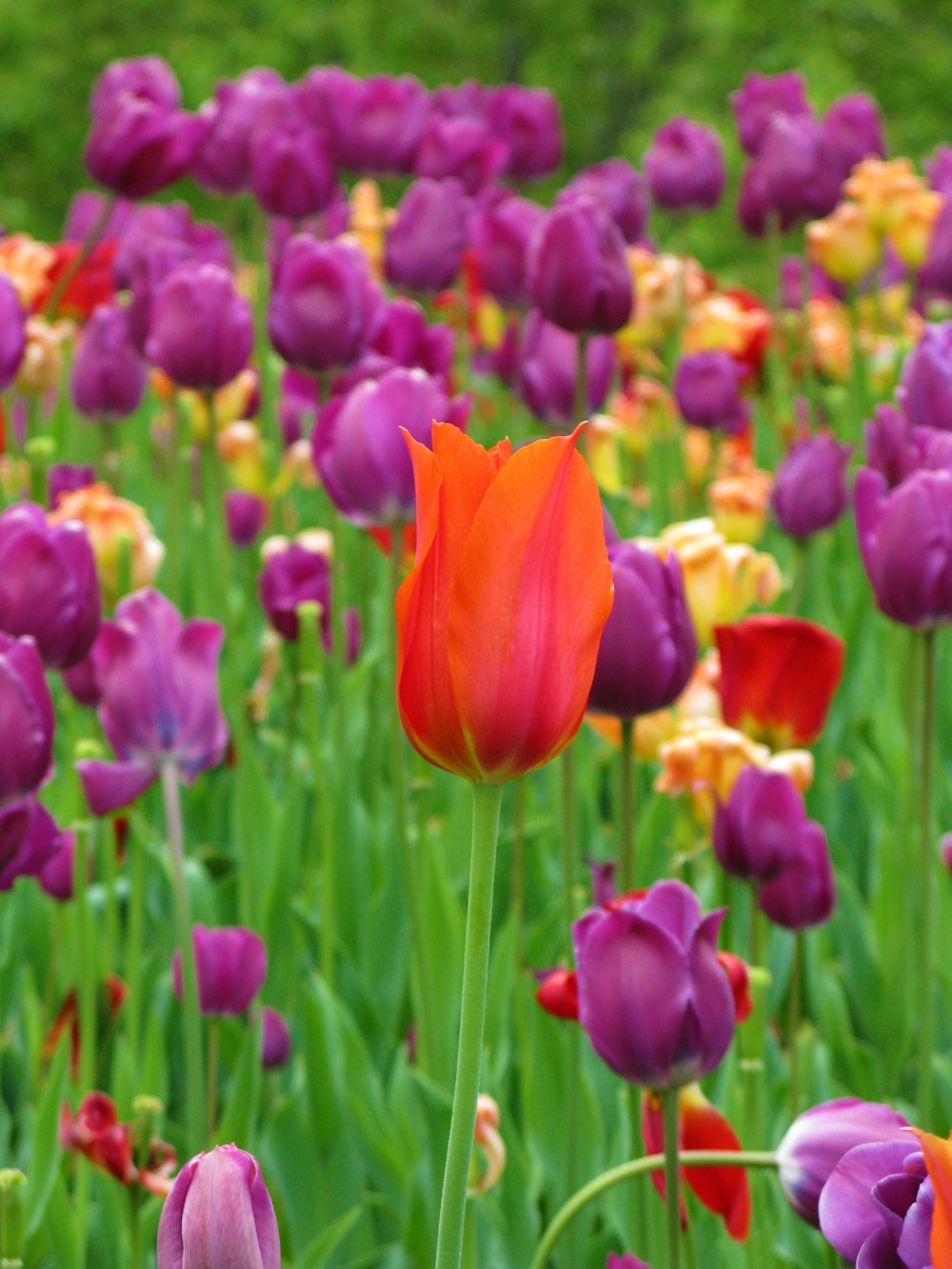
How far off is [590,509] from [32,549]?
75cm


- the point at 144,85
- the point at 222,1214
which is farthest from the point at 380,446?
the point at 144,85

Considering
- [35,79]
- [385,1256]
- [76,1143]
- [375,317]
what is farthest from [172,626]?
[35,79]

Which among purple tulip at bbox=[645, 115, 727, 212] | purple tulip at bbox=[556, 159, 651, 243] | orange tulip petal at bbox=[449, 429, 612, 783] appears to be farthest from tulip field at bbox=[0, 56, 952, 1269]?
purple tulip at bbox=[645, 115, 727, 212]

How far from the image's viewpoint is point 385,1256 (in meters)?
1.37

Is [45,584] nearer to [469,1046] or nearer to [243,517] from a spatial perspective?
[469,1046]

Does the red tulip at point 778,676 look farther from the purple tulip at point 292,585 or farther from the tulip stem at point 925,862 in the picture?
the purple tulip at point 292,585

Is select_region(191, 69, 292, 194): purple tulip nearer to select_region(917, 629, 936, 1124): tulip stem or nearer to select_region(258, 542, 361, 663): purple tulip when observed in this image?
select_region(258, 542, 361, 663): purple tulip

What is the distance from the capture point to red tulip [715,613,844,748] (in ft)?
4.47

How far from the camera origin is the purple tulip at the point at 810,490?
2.25 metres

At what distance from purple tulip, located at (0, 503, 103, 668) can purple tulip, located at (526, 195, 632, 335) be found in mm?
760

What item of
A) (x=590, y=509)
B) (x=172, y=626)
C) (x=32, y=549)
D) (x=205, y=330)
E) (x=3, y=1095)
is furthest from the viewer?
(x=205, y=330)

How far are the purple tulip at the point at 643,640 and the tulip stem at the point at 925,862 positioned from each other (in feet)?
0.63

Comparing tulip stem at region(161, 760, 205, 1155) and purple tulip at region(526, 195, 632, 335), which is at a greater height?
purple tulip at region(526, 195, 632, 335)

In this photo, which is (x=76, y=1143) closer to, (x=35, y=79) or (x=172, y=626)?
(x=172, y=626)
